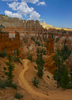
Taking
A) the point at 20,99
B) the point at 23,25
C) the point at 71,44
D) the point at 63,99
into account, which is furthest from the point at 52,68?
the point at 23,25

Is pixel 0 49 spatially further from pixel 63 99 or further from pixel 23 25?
pixel 23 25

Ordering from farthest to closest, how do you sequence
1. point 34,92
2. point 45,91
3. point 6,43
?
point 6,43 < point 45,91 < point 34,92

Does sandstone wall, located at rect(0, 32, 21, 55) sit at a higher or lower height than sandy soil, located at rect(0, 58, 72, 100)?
higher

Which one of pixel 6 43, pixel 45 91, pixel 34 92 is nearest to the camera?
pixel 34 92

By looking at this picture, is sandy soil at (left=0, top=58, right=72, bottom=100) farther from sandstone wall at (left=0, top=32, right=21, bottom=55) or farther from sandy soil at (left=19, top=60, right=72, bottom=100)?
sandstone wall at (left=0, top=32, right=21, bottom=55)

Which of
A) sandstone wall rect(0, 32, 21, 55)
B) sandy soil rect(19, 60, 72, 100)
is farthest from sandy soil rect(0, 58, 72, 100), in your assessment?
sandstone wall rect(0, 32, 21, 55)

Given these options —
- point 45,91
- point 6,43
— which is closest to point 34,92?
point 45,91

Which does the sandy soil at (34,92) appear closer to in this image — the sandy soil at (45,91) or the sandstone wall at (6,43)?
Answer: the sandy soil at (45,91)

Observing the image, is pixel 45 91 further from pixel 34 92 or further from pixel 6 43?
pixel 6 43

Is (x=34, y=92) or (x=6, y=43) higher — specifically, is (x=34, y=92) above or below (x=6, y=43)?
below

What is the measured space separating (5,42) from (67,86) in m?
18.8

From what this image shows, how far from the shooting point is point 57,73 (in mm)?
12453

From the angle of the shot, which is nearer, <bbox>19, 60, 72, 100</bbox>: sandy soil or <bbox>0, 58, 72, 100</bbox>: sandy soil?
<bbox>0, 58, 72, 100</bbox>: sandy soil

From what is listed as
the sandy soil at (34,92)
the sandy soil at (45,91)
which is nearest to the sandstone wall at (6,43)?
the sandy soil at (34,92)
